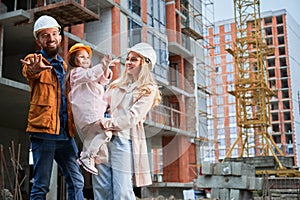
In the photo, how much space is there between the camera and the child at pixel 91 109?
2.68 feet

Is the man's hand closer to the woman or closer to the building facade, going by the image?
the woman

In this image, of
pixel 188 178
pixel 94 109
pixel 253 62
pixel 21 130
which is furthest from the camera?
pixel 253 62

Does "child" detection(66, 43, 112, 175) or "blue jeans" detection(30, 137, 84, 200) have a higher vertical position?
"child" detection(66, 43, 112, 175)

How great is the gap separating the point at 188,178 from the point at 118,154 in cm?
631

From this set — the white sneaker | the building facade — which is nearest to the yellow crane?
the building facade

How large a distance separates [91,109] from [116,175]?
14cm

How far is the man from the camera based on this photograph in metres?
0.91

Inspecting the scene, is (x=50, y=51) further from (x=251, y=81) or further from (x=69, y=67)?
(x=251, y=81)

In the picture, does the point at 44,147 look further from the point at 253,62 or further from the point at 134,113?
the point at 253,62

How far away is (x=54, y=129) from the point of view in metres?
0.91

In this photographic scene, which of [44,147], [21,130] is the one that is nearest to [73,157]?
[44,147]

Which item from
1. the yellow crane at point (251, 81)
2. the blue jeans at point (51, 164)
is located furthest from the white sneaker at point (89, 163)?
the yellow crane at point (251, 81)

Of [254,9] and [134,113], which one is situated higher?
[254,9]

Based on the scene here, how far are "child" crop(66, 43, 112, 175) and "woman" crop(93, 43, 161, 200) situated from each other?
2 cm
